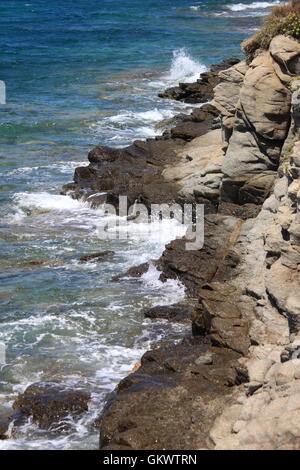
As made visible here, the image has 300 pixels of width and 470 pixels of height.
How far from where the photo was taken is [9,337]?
23.1 m

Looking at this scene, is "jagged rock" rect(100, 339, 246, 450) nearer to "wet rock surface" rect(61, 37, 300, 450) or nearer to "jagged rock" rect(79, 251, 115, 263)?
"wet rock surface" rect(61, 37, 300, 450)

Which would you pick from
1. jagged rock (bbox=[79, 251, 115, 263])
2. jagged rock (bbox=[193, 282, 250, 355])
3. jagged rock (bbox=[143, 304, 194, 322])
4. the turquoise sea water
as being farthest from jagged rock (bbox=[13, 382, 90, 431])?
jagged rock (bbox=[79, 251, 115, 263])

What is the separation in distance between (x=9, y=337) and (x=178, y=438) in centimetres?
855

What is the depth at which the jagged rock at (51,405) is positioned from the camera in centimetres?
1852

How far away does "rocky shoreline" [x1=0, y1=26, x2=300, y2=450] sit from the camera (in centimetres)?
1597

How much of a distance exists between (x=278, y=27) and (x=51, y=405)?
46.7 ft

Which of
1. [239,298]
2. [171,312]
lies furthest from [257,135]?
[239,298]

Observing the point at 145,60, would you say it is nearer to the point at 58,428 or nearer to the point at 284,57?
the point at 284,57

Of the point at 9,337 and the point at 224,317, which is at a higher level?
the point at 224,317

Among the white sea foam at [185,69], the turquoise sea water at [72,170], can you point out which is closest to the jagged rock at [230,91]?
the turquoise sea water at [72,170]

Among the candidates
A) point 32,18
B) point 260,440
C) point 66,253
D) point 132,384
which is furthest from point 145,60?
point 260,440

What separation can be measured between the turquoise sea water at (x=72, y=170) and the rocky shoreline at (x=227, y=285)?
0.98 metres
